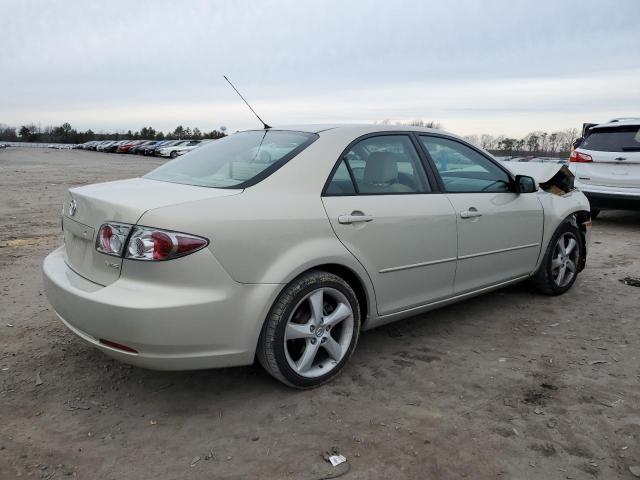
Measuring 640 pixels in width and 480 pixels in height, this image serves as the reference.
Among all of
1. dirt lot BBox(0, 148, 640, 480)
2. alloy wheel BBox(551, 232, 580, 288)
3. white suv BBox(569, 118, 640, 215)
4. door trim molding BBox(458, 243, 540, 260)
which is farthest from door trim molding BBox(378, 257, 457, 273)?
white suv BBox(569, 118, 640, 215)

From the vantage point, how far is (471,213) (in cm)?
380

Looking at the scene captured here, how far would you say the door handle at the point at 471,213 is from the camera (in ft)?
12.3

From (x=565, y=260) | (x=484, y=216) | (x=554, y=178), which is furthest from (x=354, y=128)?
(x=565, y=260)

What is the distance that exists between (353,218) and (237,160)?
2.64ft

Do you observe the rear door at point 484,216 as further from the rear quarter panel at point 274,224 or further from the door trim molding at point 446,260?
the rear quarter panel at point 274,224

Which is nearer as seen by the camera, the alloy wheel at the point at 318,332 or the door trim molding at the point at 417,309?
the alloy wheel at the point at 318,332

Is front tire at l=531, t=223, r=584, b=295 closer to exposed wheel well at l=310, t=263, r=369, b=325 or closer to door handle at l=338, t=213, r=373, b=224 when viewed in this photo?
exposed wheel well at l=310, t=263, r=369, b=325

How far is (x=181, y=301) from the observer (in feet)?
8.29

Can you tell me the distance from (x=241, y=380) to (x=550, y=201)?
3.04 m

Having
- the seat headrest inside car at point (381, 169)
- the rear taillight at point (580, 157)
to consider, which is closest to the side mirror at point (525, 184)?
the seat headrest inside car at point (381, 169)

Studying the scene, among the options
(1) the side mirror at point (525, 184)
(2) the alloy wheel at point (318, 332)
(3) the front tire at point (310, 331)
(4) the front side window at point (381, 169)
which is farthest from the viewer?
(1) the side mirror at point (525, 184)

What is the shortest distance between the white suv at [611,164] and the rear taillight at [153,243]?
7.81m

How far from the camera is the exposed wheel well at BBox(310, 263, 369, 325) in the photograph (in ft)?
10.1

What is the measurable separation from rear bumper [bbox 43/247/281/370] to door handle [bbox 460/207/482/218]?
5.26ft
